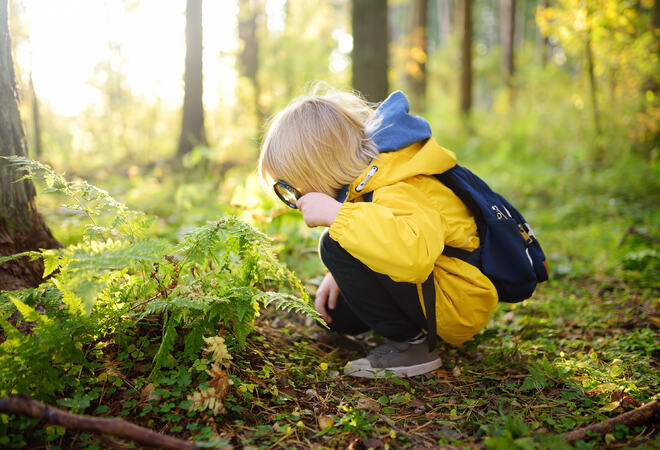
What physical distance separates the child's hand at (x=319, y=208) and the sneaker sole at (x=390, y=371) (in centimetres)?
82

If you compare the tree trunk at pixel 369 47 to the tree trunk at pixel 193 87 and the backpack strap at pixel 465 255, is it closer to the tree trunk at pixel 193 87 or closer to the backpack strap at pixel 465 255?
the tree trunk at pixel 193 87

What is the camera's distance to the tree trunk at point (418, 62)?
1272 cm

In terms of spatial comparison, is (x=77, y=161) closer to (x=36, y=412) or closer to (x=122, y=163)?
(x=122, y=163)

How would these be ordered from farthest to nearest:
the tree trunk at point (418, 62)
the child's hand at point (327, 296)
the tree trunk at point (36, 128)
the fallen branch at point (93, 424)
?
the tree trunk at point (418, 62) → the tree trunk at point (36, 128) → the child's hand at point (327, 296) → the fallen branch at point (93, 424)

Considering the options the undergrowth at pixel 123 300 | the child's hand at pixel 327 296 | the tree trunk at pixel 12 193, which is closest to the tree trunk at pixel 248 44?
the tree trunk at pixel 12 193

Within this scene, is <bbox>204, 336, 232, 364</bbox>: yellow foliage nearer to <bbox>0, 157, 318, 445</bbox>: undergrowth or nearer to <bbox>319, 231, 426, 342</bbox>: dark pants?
<bbox>0, 157, 318, 445</bbox>: undergrowth

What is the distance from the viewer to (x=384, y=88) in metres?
5.92

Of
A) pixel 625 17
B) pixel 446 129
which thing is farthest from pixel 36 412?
pixel 446 129

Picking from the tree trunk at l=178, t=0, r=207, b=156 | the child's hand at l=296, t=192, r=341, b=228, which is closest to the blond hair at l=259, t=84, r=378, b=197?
the child's hand at l=296, t=192, r=341, b=228

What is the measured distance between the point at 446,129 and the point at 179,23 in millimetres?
7237

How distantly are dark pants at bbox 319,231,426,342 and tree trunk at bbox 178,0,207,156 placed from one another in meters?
5.70

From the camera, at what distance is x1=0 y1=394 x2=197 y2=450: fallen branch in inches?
58.5

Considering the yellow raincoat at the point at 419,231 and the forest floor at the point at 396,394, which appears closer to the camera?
the forest floor at the point at 396,394

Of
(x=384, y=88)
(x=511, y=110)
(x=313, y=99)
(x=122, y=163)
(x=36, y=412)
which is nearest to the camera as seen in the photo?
(x=36, y=412)
